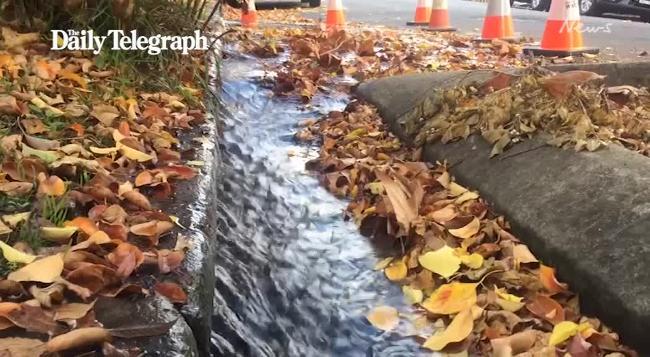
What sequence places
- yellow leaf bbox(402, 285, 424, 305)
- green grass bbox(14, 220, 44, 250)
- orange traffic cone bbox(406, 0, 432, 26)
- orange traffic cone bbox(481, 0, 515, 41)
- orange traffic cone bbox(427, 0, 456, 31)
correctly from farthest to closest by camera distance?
orange traffic cone bbox(406, 0, 432, 26)
orange traffic cone bbox(427, 0, 456, 31)
orange traffic cone bbox(481, 0, 515, 41)
yellow leaf bbox(402, 285, 424, 305)
green grass bbox(14, 220, 44, 250)

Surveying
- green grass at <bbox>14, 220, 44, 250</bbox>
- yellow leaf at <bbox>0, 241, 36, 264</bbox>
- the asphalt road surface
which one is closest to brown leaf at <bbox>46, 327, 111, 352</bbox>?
yellow leaf at <bbox>0, 241, 36, 264</bbox>

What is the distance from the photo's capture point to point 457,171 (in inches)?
132

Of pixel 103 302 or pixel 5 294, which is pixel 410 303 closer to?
pixel 103 302

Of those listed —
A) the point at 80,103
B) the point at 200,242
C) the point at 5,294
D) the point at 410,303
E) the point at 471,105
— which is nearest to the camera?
the point at 5,294

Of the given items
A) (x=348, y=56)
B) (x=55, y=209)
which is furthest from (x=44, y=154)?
(x=348, y=56)

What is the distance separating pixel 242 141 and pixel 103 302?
2.53 meters

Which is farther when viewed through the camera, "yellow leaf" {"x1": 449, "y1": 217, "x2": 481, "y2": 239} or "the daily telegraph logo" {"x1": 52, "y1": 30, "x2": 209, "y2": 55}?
"the daily telegraph logo" {"x1": 52, "y1": 30, "x2": 209, "y2": 55}

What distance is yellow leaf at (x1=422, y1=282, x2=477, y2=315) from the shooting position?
7.86ft

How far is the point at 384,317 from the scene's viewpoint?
8.12ft

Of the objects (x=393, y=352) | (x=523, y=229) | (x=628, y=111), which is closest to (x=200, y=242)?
(x=393, y=352)

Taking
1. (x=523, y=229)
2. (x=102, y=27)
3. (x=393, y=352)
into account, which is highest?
(x=102, y=27)

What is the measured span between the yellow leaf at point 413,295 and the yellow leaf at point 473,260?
0.20 meters

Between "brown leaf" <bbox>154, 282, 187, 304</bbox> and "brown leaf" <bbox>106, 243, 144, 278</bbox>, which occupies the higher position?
"brown leaf" <bbox>106, 243, 144, 278</bbox>
